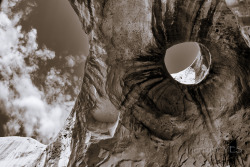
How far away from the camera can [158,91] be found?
5.12 meters

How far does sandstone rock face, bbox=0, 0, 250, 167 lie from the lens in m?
4.47

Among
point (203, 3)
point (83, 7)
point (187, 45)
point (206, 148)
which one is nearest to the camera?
point (203, 3)

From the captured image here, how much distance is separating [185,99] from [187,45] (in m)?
5.19

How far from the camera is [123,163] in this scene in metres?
5.00

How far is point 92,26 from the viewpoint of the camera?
181 inches

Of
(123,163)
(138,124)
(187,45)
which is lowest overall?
(123,163)

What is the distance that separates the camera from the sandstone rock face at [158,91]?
4.47 m

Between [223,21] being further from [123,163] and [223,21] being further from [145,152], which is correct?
[123,163]

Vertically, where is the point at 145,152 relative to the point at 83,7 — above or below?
below

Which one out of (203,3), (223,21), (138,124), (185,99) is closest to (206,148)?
(185,99)

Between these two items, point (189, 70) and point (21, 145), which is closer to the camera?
point (21, 145)

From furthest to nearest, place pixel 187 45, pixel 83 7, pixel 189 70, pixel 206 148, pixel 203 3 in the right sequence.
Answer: pixel 187 45 < pixel 189 70 < pixel 206 148 < pixel 83 7 < pixel 203 3

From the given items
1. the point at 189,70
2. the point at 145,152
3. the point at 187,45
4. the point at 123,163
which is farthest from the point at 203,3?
the point at 187,45

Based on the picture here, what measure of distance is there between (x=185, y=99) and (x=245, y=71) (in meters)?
1.29
